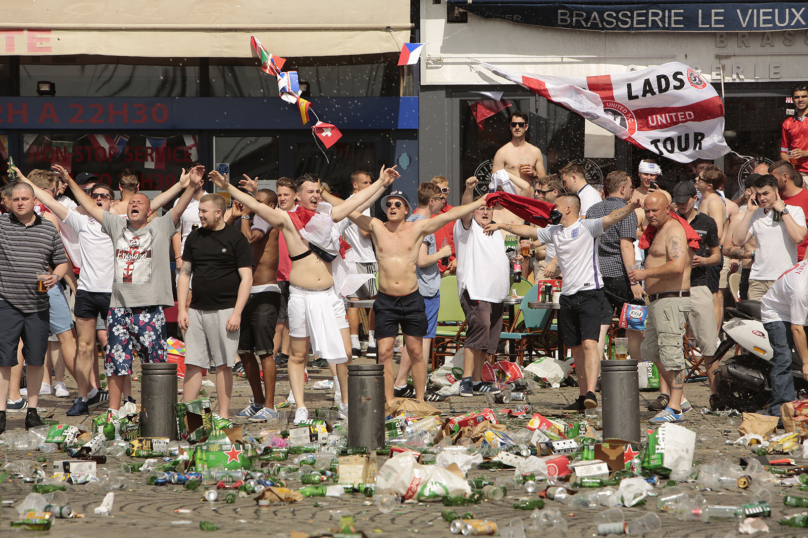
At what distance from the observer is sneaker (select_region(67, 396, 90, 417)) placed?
8.65m

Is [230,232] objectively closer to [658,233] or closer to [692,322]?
[658,233]

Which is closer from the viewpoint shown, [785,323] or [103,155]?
[785,323]

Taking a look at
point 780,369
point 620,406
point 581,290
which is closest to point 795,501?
point 620,406

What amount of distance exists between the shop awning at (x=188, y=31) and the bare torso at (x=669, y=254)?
17.6 feet

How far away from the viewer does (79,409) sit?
341 inches

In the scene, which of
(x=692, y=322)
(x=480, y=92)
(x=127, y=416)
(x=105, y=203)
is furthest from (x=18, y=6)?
(x=692, y=322)

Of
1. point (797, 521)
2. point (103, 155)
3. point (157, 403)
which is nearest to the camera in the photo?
point (797, 521)

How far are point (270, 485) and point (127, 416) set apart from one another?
269 cm

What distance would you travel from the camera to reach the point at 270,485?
5676 mm

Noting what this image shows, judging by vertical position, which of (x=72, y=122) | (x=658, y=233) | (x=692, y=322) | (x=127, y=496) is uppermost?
(x=72, y=122)

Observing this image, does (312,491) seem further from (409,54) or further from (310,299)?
(409,54)

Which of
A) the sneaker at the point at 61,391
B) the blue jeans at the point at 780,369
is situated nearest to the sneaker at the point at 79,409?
the sneaker at the point at 61,391

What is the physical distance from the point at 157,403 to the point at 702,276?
518 centimetres

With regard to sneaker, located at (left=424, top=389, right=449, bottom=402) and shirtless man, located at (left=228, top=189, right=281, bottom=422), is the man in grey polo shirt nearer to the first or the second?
shirtless man, located at (left=228, top=189, right=281, bottom=422)
